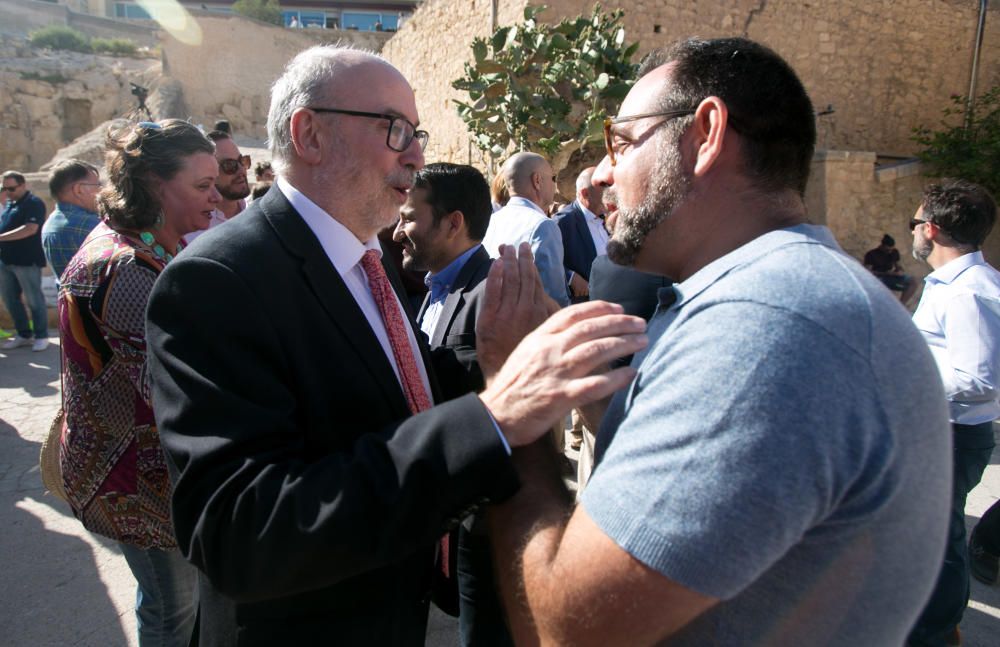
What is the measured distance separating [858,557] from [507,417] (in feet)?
1.77

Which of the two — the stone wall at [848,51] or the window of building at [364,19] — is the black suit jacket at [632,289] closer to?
the stone wall at [848,51]

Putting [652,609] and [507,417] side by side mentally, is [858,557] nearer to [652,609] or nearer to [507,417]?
[652,609]

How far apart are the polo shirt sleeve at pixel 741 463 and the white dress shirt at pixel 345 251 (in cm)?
68

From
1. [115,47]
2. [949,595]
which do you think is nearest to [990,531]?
[949,595]

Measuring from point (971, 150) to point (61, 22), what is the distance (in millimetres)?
47792

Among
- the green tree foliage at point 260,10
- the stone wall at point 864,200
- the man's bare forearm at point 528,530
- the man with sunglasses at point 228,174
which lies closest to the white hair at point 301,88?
the man's bare forearm at point 528,530

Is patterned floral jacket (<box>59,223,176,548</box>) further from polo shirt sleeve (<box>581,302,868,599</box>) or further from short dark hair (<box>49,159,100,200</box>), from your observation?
short dark hair (<box>49,159,100,200</box>)

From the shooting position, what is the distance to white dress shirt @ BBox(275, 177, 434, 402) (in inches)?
54.1

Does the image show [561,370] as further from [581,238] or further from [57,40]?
[57,40]

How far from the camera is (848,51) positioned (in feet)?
37.1

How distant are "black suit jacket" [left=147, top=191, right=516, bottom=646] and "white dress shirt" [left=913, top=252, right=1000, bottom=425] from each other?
2593 millimetres

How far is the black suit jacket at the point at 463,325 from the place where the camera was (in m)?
1.71

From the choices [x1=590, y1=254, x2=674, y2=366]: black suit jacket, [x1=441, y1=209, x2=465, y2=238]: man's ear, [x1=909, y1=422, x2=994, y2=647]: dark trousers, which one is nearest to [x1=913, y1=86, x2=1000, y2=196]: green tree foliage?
[x1=909, y1=422, x2=994, y2=647]: dark trousers

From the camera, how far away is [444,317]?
2.46 m
